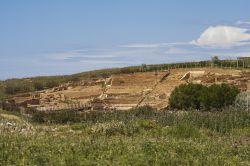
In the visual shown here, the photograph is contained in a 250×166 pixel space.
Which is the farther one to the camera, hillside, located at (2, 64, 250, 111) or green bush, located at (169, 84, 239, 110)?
hillside, located at (2, 64, 250, 111)

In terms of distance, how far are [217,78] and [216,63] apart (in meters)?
10.9

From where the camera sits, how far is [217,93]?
31.1 metres

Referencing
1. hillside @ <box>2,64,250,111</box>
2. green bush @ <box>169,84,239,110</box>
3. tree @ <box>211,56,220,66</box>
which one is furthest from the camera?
tree @ <box>211,56,220,66</box>

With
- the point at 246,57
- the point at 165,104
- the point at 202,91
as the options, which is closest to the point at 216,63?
the point at 246,57

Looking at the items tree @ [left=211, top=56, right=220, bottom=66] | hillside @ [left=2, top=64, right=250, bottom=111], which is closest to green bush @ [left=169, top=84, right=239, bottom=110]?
hillside @ [left=2, top=64, right=250, bottom=111]

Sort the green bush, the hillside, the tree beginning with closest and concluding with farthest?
the green bush → the hillside → the tree

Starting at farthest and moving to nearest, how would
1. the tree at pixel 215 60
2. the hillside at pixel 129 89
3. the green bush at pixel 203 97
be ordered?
1. the tree at pixel 215 60
2. the hillside at pixel 129 89
3. the green bush at pixel 203 97

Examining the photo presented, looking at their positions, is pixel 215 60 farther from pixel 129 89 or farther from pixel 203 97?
pixel 203 97

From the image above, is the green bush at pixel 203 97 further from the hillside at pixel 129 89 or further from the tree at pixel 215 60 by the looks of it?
the tree at pixel 215 60

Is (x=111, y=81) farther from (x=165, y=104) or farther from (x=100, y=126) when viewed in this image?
(x=100, y=126)

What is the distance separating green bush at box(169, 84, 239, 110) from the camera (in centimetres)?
3064

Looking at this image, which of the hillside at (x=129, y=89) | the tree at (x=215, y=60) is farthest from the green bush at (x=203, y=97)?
the tree at (x=215, y=60)

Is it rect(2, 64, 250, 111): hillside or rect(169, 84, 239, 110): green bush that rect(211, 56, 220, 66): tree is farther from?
rect(169, 84, 239, 110): green bush

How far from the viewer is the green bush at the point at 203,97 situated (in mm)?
30636
